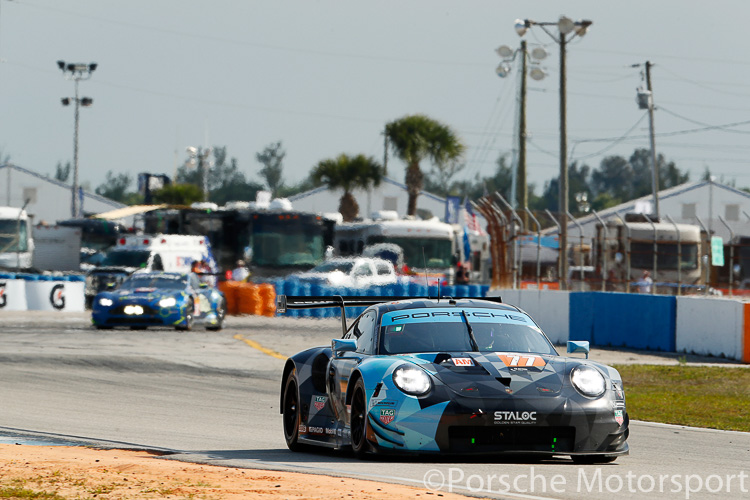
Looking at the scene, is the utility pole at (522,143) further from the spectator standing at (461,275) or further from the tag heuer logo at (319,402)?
the tag heuer logo at (319,402)

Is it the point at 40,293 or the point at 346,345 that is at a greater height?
the point at 346,345

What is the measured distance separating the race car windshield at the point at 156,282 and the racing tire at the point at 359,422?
18857 millimetres

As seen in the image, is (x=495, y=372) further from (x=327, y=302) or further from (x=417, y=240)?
(x=417, y=240)

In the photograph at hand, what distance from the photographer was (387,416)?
8422 millimetres

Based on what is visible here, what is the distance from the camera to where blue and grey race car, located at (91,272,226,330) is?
26891 millimetres

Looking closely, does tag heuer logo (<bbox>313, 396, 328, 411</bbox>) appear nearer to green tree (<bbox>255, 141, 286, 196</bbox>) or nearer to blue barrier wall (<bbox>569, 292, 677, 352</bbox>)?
blue barrier wall (<bbox>569, 292, 677, 352</bbox>)

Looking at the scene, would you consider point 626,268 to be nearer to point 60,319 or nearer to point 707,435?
point 60,319

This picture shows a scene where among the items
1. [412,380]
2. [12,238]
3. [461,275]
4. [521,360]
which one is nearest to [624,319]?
[461,275]

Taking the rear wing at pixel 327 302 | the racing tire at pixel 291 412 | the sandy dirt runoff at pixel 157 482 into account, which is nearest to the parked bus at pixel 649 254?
the rear wing at pixel 327 302

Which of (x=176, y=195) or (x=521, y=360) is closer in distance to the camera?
(x=521, y=360)

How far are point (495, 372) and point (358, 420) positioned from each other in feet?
3.45

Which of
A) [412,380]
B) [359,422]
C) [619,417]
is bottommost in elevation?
[359,422]

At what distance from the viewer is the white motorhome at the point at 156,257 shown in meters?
35.8

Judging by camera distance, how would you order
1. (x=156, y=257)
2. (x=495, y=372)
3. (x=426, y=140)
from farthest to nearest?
(x=426, y=140), (x=156, y=257), (x=495, y=372)
